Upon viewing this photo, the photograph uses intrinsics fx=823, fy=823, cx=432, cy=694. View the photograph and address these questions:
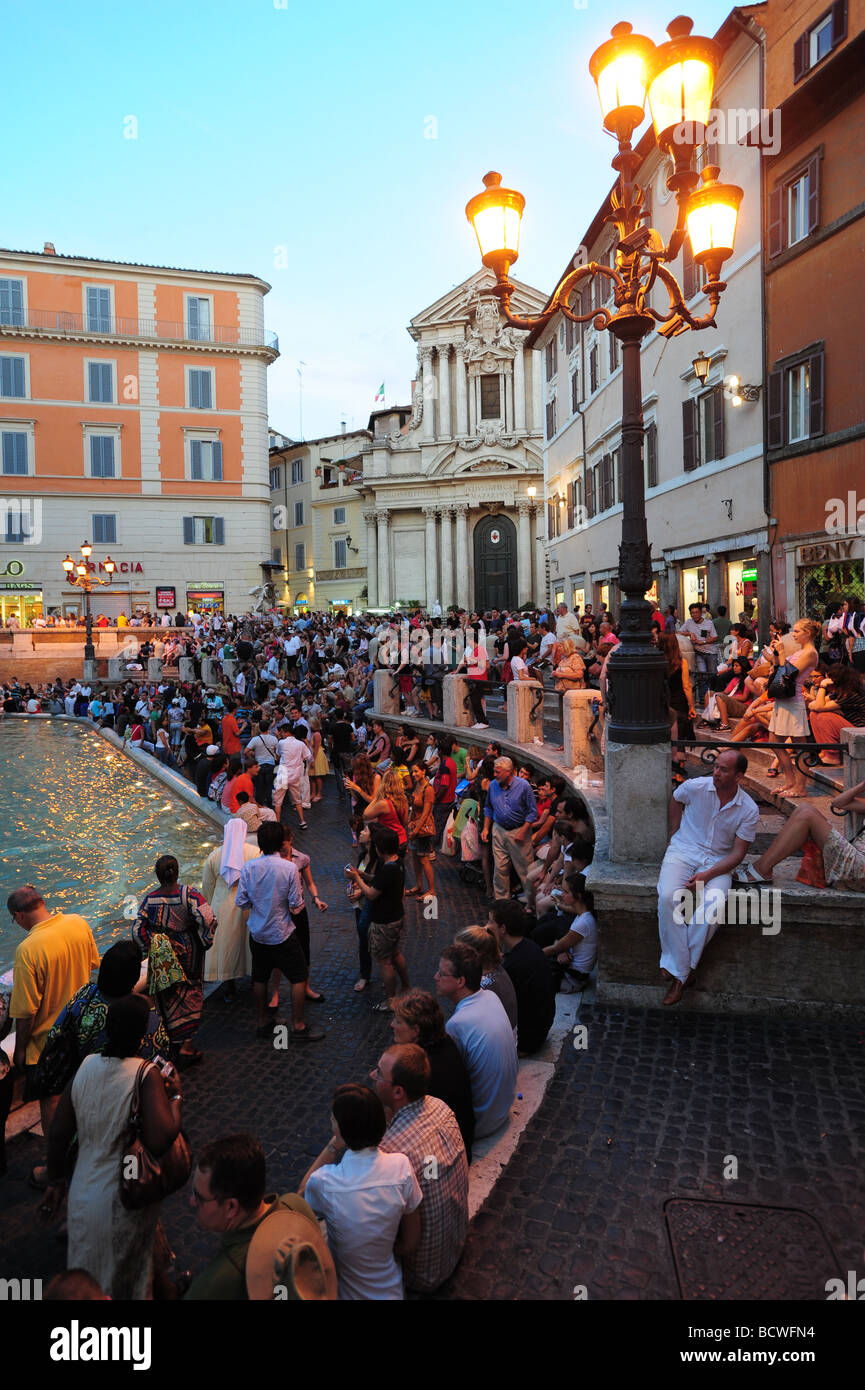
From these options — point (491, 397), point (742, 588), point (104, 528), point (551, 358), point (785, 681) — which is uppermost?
point (491, 397)

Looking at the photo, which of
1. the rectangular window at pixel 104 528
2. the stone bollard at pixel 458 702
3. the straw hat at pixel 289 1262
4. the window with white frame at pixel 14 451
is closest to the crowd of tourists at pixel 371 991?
the straw hat at pixel 289 1262

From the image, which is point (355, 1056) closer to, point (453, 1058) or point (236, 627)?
point (453, 1058)

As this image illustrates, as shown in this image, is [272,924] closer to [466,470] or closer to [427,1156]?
[427,1156]

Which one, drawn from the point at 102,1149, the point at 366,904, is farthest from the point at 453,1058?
the point at 366,904

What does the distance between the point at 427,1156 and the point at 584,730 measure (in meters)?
7.23

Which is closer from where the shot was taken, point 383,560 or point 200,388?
point 200,388

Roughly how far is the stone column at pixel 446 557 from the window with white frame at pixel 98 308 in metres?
19.7

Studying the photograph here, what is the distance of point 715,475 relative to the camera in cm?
1806

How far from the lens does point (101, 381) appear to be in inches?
1636

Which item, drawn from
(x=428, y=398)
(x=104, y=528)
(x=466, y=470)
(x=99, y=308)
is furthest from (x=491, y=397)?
(x=104, y=528)

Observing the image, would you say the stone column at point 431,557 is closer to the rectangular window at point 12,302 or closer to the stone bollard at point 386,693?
the rectangular window at point 12,302

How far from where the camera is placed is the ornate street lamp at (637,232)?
19.1 ft

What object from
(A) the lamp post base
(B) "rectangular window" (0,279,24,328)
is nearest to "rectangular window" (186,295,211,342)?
(B) "rectangular window" (0,279,24,328)

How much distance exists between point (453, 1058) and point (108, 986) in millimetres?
1740
